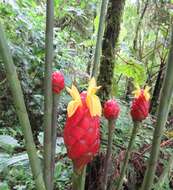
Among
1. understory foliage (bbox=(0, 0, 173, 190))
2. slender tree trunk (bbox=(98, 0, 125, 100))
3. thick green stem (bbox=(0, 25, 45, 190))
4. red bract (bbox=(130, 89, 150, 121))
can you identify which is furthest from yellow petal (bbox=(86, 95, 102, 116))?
slender tree trunk (bbox=(98, 0, 125, 100))

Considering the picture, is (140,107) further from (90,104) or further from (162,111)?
(90,104)

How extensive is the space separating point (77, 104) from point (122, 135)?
112 centimetres

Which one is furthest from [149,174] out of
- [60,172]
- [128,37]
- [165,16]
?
[128,37]

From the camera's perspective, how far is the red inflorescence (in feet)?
1.98

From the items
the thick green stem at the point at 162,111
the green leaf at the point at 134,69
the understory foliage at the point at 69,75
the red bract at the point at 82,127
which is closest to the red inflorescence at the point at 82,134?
the red bract at the point at 82,127

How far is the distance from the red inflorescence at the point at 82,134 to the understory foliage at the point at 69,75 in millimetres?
422

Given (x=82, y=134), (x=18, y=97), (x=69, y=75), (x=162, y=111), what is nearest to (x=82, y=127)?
(x=82, y=134)

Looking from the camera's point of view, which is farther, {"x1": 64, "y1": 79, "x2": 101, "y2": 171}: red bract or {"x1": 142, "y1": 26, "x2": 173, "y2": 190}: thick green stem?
{"x1": 142, "y1": 26, "x2": 173, "y2": 190}: thick green stem

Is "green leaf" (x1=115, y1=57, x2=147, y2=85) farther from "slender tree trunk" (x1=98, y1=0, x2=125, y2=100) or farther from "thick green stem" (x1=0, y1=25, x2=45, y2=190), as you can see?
"thick green stem" (x1=0, y1=25, x2=45, y2=190)

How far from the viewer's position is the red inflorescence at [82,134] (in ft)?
1.98

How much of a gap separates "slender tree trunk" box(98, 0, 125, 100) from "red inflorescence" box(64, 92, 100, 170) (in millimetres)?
1214

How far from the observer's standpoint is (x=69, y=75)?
9.11ft

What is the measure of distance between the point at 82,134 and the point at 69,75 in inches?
86.1

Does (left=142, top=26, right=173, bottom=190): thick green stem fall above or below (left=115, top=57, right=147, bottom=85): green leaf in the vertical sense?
above
